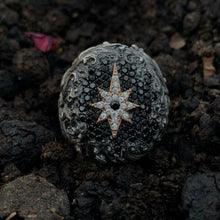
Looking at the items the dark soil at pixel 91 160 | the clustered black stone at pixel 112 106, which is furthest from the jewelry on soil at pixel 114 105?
the dark soil at pixel 91 160

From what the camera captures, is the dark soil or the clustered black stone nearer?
the dark soil

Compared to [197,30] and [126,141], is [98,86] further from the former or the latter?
[197,30]

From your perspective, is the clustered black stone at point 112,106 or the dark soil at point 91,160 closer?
the dark soil at point 91,160

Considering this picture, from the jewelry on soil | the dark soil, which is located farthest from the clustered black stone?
the dark soil

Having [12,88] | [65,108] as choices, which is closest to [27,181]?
[65,108]

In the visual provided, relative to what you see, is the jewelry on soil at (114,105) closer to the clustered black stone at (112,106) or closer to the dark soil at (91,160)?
the clustered black stone at (112,106)

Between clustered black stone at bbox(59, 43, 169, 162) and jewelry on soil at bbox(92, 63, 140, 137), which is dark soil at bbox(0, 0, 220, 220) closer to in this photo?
clustered black stone at bbox(59, 43, 169, 162)
